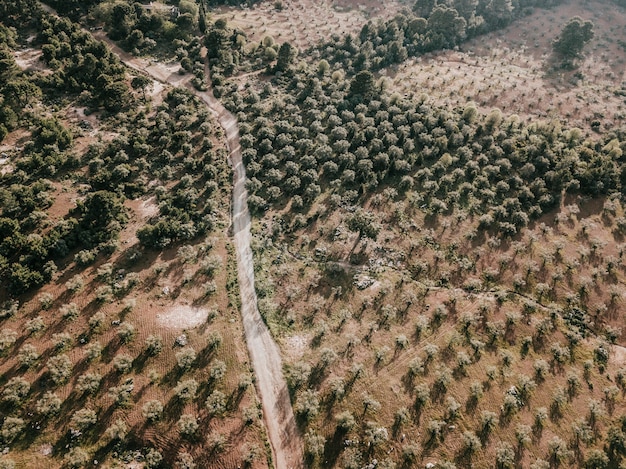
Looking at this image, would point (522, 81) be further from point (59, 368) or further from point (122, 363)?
point (59, 368)

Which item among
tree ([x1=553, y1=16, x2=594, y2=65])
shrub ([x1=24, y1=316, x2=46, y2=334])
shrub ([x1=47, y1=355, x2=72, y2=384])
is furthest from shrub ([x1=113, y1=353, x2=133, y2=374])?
tree ([x1=553, y1=16, x2=594, y2=65])

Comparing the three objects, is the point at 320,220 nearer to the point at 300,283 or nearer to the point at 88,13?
the point at 300,283

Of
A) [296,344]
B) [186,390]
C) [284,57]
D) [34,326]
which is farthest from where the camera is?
[284,57]

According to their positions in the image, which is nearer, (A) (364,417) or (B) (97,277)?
(A) (364,417)

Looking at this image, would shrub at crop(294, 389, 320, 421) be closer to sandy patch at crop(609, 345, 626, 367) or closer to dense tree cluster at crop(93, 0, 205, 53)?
sandy patch at crop(609, 345, 626, 367)

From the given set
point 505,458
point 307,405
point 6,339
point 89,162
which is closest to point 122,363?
point 6,339

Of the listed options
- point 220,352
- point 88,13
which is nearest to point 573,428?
point 220,352
